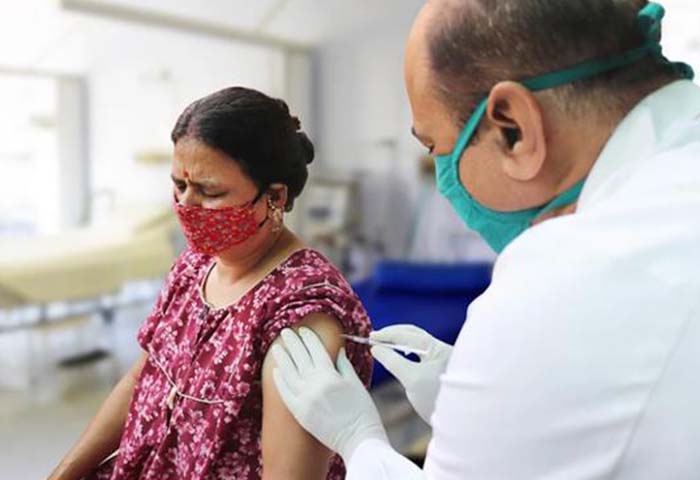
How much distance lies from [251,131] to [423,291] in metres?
2.17

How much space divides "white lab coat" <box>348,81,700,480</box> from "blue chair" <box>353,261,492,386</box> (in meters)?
1.93

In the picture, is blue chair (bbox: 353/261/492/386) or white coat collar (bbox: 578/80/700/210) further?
blue chair (bbox: 353/261/492/386)

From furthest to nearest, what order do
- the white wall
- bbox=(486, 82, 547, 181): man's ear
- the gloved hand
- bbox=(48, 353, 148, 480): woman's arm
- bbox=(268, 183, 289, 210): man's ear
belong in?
→ the white wall
bbox=(48, 353, 148, 480): woman's arm
bbox=(268, 183, 289, 210): man's ear
the gloved hand
bbox=(486, 82, 547, 181): man's ear

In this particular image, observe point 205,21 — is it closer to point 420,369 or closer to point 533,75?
point 420,369

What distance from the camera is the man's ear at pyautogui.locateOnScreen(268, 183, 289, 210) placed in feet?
3.89

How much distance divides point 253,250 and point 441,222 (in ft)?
12.8

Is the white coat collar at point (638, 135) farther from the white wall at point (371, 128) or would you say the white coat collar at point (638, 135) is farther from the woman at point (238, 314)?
the white wall at point (371, 128)

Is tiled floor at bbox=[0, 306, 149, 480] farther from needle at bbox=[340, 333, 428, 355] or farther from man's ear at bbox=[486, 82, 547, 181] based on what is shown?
man's ear at bbox=[486, 82, 547, 181]

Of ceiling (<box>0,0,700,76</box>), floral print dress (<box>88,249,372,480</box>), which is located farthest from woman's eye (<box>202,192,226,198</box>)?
ceiling (<box>0,0,700,76</box>)

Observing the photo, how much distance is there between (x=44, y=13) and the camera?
4590 mm

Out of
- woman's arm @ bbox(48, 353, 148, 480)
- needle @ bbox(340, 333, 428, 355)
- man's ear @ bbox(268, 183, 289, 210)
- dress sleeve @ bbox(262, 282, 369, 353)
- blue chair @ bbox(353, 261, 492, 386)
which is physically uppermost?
man's ear @ bbox(268, 183, 289, 210)

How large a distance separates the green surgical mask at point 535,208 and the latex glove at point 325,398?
0.29 m

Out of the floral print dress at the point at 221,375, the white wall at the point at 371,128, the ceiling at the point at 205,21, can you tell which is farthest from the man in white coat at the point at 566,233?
the white wall at the point at 371,128

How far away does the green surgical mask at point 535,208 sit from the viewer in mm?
735
